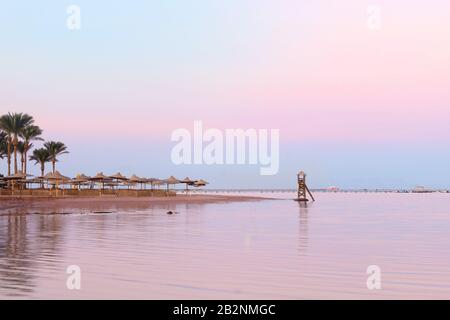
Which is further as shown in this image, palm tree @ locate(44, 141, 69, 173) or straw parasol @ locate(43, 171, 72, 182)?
palm tree @ locate(44, 141, 69, 173)

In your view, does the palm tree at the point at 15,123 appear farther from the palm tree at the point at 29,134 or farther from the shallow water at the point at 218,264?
the shallow water at the point at 218,264

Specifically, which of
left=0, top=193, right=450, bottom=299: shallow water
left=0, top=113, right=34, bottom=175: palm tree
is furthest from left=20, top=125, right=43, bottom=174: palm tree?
left=0, top=193, right=450, bottom=299: shallow water

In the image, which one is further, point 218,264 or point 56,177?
point 56,177

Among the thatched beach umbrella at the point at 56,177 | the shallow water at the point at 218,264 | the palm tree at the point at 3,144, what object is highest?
the palm tree at the point at 3,144

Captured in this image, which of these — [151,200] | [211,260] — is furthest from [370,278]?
[151,200]

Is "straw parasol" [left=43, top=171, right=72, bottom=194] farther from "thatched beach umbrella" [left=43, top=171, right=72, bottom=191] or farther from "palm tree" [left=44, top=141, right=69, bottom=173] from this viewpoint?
"palm tree" [left=44, top=141, right=69, bottom=173]

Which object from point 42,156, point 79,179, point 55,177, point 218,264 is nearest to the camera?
point 218,264

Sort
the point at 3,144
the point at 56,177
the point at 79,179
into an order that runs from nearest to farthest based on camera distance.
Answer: the point at 56,177, the point at 79,179, the point at 3,144

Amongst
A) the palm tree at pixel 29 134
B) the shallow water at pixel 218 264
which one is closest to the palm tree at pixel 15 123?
the palm tree at pixel 29 134

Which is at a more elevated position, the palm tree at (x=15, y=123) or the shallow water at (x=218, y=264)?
the palm tree at (x=15, y=123)

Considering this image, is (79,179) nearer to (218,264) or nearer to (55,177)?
(55,177)

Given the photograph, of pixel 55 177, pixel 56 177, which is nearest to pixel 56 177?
pixel 56 177

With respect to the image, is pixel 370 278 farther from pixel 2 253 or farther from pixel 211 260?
pixel 2 253

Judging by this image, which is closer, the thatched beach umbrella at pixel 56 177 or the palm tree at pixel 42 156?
the thatched beach umbrella at pixel 56 177
